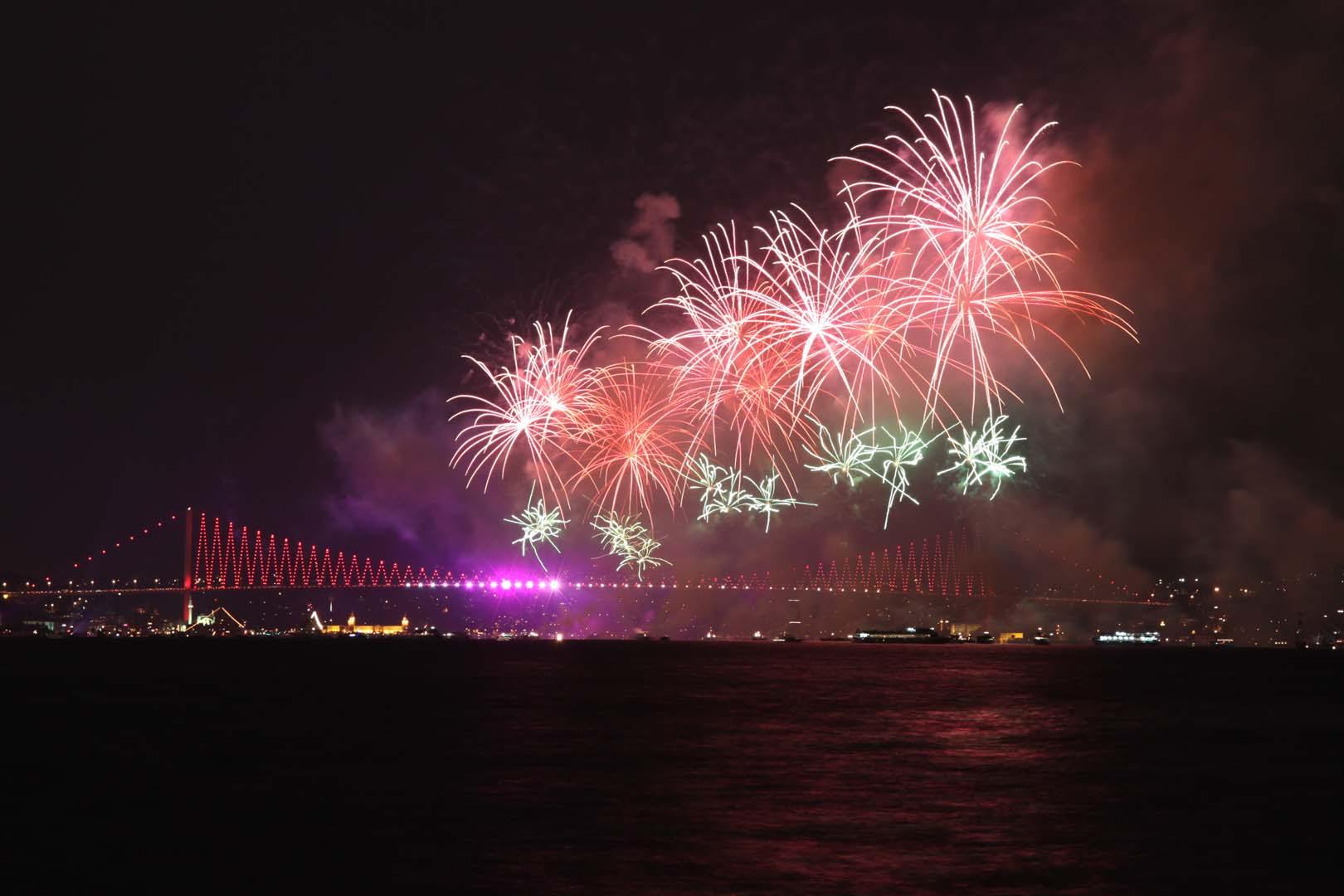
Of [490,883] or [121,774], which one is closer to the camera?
[490,883]

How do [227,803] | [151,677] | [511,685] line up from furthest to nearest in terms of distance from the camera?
[151,677], [511,685], [227,803]

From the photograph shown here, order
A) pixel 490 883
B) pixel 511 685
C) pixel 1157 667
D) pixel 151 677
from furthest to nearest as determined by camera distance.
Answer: pixel 1157 667
pixel 151 677
pixel 511 685
pixel 490 883

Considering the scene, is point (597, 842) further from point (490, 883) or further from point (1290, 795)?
point (1290, 795)

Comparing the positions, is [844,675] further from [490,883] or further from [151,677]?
[490,883]

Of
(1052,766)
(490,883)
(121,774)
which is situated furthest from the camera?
(1052,766)

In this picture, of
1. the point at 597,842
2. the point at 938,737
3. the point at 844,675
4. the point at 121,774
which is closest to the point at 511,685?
the point at 844,675

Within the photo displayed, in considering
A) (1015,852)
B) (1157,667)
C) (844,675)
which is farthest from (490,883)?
(1157,667)
